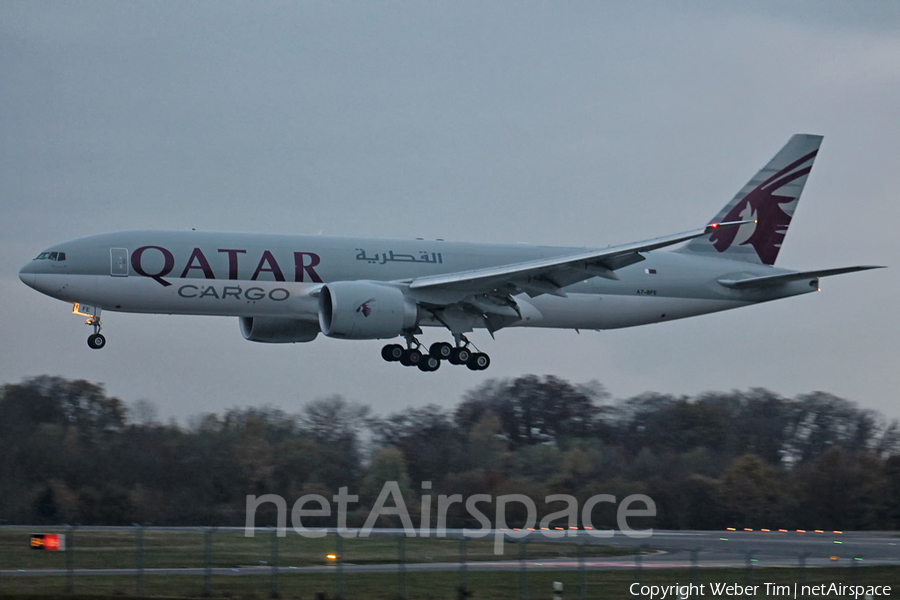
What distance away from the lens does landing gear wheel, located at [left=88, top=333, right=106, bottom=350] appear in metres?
39.8

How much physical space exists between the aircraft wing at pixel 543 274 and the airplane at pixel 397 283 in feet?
0.17

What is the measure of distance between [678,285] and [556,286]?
21.9 ft

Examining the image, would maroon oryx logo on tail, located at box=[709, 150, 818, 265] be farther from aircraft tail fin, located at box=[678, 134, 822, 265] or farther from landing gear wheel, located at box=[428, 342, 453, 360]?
landing gear wheel, located at box=[428, 342, 453, 360]

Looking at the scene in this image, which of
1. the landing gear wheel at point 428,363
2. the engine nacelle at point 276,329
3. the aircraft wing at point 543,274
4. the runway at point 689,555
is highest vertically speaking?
the aircraft wing at point 543,274

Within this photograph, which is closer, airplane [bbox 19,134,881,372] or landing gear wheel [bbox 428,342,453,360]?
airplane [bbox 19,134,881,372]

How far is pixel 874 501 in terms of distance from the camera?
50.3 meters

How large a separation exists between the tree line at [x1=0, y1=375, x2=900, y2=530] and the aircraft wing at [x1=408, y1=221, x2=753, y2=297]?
303 inches

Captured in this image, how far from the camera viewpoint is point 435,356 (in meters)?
42.6

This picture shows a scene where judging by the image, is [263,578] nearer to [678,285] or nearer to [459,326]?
[459,326]

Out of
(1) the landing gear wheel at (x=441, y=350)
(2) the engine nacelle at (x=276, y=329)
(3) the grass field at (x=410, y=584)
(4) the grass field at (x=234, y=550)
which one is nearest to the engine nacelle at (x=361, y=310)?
(1) the landing gear wheel at (x=441, y=350)

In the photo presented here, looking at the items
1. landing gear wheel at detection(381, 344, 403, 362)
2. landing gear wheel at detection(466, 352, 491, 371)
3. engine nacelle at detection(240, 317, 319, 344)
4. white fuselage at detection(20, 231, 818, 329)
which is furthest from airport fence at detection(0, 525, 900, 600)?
engine nacelle at detection(240, 317, 319, 344)

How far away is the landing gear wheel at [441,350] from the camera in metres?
42.7

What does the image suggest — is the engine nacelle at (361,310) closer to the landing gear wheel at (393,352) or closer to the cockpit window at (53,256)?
the landing gear wheel at (393,352)

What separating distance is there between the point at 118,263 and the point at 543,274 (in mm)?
12964
